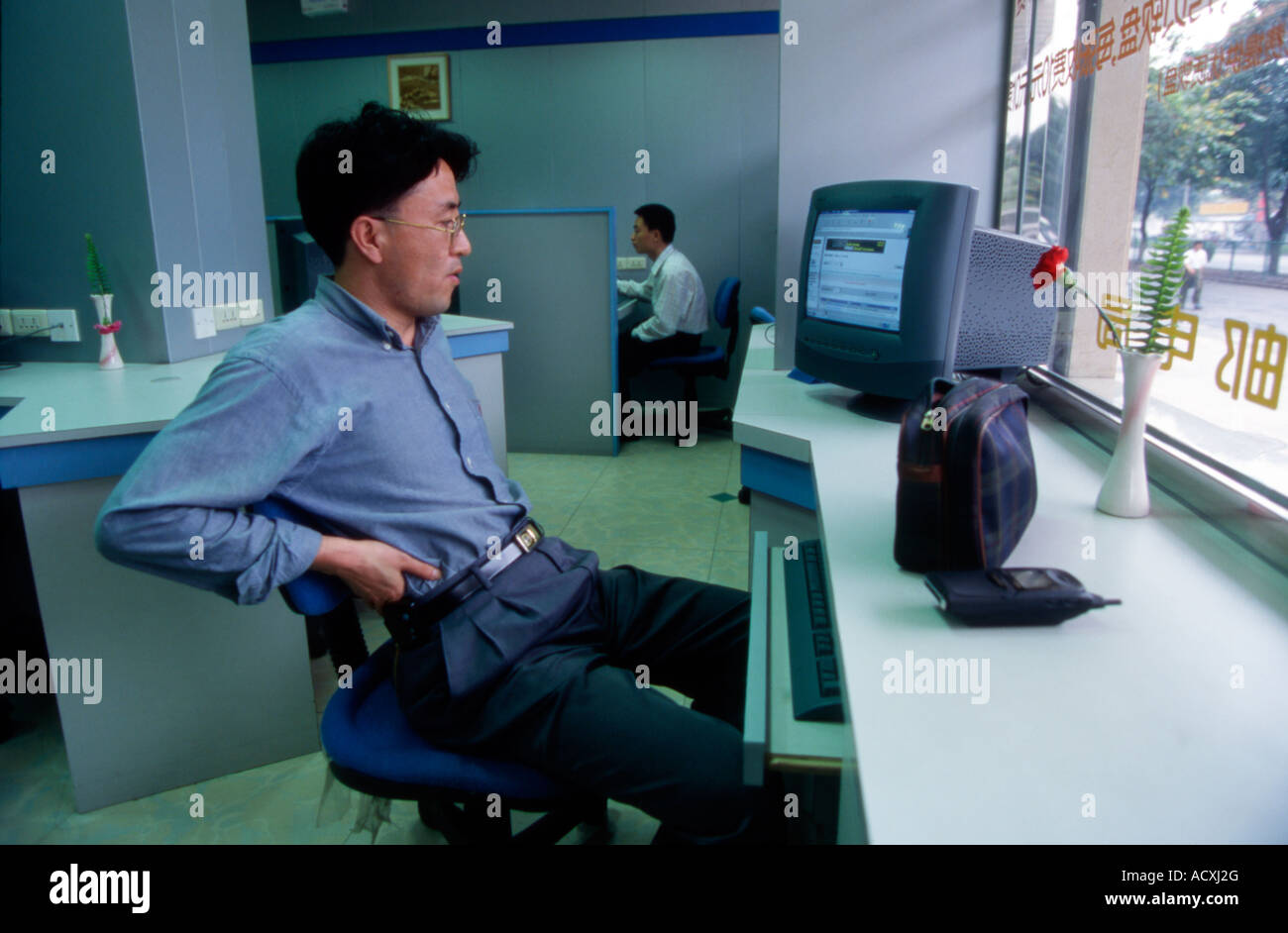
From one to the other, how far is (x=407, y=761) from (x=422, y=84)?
18.2ft

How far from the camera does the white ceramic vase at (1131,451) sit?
1.14 metres

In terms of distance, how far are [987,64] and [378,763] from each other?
2071 millimetres

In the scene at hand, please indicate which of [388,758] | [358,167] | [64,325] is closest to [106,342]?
[64,325]

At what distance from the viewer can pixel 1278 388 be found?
1.09 metres

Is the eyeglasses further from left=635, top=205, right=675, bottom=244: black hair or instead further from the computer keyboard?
left=635, top=205, right=675, bottom=244: black hair

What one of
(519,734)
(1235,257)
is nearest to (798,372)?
(1235,257)

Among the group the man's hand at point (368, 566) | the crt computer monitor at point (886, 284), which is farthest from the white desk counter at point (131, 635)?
the crt computer monitor at point (886, 284)

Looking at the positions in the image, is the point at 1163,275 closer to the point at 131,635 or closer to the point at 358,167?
the point at 358,167

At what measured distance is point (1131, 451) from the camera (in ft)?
3.88

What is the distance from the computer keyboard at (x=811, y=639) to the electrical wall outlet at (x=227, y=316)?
201cm
